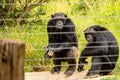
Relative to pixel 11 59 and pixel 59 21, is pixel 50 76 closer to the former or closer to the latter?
pixel 59 21

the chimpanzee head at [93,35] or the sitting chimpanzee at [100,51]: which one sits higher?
the chimpanzee head at [93,35]

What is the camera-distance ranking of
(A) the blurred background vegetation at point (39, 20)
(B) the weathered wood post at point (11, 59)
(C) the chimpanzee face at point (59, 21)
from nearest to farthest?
(B) the weathered wood post at point (11, 59) < (C) the chimpanzee face at point (59, 21) < (A) the blurred background vegetation at point (39, 20)

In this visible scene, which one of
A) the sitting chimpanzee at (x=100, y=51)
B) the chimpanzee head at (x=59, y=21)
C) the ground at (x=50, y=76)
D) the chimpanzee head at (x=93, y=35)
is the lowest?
the ground at (x=50, y=76)

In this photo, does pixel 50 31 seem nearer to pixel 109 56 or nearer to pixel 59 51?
pixel 59 51

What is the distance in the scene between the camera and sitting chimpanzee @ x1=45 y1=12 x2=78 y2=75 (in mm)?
5762

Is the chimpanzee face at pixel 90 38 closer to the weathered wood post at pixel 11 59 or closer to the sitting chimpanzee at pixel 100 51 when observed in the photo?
the sitting chimpanzee at pixel 100 51

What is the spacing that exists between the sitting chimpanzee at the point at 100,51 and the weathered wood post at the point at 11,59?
11.2 feet

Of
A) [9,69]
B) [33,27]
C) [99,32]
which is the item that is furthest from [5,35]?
[9,69]

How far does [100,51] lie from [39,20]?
182 cm

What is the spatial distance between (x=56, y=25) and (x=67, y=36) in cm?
22

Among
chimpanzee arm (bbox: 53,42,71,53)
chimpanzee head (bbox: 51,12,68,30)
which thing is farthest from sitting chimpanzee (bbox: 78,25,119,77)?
chimpanzee head (bbox: 51,12,68,30)

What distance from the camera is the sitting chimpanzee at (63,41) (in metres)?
5.76

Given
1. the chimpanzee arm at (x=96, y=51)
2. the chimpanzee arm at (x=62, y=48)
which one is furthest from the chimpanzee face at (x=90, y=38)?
the chimpanzee arm at (x=62, y=48)

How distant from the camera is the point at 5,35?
6.43m
